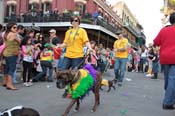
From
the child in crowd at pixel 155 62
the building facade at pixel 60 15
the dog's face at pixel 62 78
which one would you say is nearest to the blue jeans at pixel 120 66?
the dog's face at pixel 62 78

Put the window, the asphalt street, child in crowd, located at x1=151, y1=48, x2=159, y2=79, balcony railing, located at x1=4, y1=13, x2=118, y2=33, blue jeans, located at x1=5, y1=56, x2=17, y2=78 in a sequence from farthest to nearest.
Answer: the window → balcony railing, located at x1=4, y1=13, x2=118, y2=33 → child in crowd, located at x1=151, y1=48, x2=159, y2=79 → blue jeans, located at x1=5, y1=56, x2=17, y2=78 → the asphalt street

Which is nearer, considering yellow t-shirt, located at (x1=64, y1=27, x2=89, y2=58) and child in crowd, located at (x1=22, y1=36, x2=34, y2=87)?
yellow t-shirt, located at (x1=64, y1=27, x2=89, y2=58)

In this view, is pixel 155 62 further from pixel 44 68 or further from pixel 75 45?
pixel 75 45

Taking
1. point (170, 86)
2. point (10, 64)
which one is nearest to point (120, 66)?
point (10, 64)

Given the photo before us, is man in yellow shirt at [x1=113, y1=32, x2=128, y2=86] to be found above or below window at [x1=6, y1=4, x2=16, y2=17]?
below

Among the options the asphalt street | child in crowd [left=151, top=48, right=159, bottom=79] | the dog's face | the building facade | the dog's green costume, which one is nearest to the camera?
the dog's face

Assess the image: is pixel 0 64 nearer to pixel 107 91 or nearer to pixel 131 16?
pixel 107 91

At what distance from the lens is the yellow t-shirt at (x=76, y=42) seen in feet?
26.3

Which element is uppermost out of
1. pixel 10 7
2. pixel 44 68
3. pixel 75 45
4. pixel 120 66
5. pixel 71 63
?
pixel 10 7

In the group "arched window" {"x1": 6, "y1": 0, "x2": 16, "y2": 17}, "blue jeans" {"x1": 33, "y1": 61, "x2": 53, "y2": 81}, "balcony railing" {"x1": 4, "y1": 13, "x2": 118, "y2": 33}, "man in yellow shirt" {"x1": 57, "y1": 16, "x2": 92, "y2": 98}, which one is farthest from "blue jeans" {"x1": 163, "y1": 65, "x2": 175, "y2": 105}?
"arched window" {"x1": 6, "y1": 0, "x2": 16, "y2": 17}

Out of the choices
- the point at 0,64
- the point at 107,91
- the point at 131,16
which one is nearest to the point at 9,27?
the point at 0,64

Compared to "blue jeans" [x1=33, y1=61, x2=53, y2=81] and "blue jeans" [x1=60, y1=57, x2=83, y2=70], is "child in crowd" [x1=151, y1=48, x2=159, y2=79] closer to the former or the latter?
"blue jeans" [x1=33, y1=61, x2=53, y2=81]

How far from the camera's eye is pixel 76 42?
805 centimetres

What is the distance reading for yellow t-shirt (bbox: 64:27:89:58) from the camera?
26.3ft
